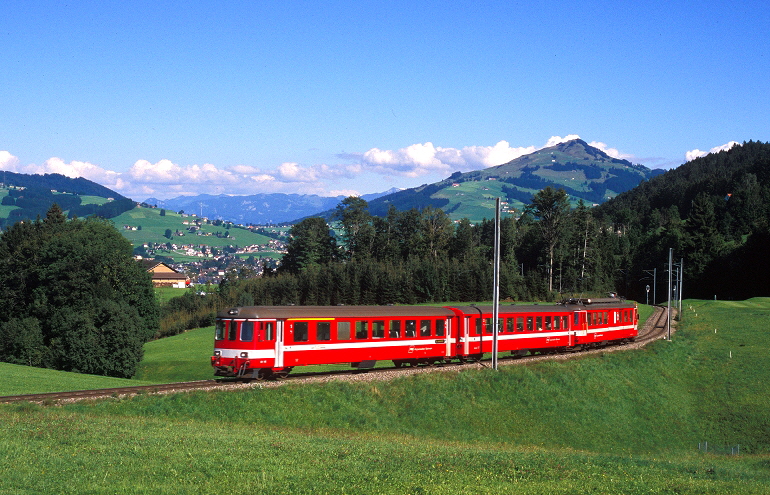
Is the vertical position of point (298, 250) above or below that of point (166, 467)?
above

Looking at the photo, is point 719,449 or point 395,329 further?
point 395,329

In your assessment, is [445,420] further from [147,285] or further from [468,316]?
[147,285]

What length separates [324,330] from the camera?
34.6 metres

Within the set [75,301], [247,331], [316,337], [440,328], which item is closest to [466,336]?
[440,328]

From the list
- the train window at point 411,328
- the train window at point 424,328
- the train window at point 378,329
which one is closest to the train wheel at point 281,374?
the train window at point 378,329

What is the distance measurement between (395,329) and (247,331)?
350 inches

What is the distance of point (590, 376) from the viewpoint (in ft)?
146

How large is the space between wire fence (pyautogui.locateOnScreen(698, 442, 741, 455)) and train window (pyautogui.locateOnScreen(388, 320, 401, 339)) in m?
16.6

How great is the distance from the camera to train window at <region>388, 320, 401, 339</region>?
37.9m

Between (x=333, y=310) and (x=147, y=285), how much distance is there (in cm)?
5654

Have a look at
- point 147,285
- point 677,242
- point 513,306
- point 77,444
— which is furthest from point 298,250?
point 77,444

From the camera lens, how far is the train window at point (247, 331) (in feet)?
106

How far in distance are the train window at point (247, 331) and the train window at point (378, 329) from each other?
23.2 feet

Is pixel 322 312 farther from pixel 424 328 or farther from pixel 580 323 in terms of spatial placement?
pixel 580 323
